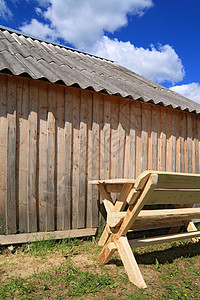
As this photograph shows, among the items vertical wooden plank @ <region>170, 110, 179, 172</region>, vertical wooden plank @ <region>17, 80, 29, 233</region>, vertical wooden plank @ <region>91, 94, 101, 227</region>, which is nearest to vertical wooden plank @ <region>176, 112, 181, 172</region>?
vertical wooden plank @ <region>170, 110, 179, 172</region>

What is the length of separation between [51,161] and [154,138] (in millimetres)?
2281

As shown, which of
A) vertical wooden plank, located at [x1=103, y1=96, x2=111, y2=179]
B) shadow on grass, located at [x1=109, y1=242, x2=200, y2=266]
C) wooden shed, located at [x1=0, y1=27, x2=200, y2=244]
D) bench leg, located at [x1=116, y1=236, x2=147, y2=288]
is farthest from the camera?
vertical wooden plank, located at [x1=103, y1=96, x2=111, y2=179]

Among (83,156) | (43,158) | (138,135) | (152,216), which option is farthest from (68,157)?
(152,216)

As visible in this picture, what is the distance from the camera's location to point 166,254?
3.78 meters

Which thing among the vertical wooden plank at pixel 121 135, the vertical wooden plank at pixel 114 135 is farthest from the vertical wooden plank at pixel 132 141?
the vertical wooden plank at pixel 114 135

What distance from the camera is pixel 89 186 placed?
4.25 m

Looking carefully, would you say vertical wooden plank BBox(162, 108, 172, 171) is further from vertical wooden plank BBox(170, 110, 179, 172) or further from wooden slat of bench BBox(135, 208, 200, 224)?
wooden slat of bench BBox(135, 208, 200, 224)

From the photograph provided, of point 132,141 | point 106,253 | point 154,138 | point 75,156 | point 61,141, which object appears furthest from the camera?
point 154,138

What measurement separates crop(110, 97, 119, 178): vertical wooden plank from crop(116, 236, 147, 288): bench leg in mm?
1658

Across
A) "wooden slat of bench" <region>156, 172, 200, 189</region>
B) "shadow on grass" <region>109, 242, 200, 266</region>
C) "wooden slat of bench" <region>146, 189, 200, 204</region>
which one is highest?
"wooden slat of bench" <region>156, 172, 200, 189</region>

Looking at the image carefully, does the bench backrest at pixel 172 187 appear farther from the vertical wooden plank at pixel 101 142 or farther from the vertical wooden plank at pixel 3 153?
the vertical wooden plank at pixel 3 153

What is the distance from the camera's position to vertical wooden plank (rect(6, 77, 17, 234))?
3537 mm

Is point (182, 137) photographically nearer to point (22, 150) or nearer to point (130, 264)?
point (130, 264)

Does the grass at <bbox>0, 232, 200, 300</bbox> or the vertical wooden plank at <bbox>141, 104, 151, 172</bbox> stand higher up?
the vertical wooden plank at <bbox>141, 104, 151, 172</bbox>
